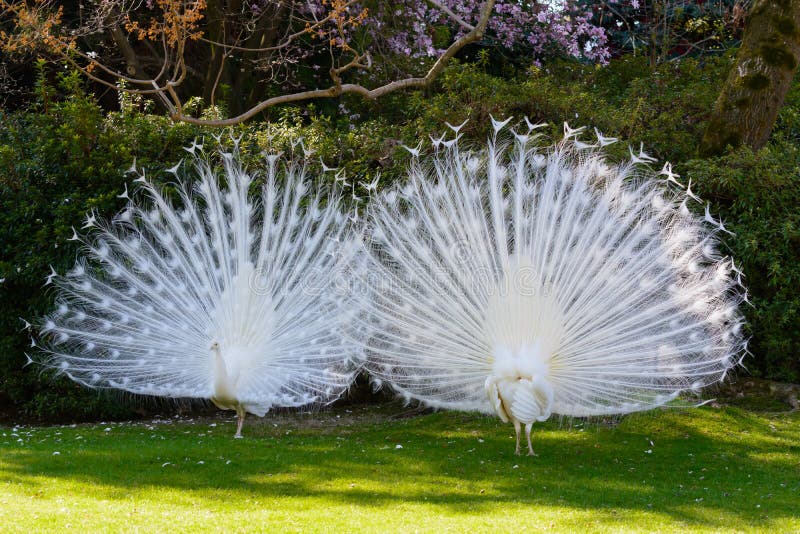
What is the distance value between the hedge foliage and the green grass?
937mm

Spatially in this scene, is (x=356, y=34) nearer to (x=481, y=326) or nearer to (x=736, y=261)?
(x=736, y=261)

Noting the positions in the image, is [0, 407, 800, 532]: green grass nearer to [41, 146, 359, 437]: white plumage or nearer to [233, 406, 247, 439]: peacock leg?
[233, 406, 247, 439]: peacock leg

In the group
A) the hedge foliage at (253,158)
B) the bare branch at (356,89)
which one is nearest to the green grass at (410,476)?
the hedge foliage at (253,158)

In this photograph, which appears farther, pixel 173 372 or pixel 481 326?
pixel 173 372

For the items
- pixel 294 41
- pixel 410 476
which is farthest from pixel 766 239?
pixel 294 41

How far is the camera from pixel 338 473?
23.5 ft

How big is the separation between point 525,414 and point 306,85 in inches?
363

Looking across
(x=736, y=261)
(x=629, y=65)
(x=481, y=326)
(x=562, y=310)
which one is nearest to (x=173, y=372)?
(x=481, y=326)

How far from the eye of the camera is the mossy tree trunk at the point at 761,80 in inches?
429

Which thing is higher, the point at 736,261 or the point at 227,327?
the point at 736,261

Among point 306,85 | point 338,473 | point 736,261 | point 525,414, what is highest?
point 306,85

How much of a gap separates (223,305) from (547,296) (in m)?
3.03

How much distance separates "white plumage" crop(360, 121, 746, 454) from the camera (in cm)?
716

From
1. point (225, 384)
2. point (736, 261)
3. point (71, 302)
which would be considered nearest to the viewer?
point (225, 384)
